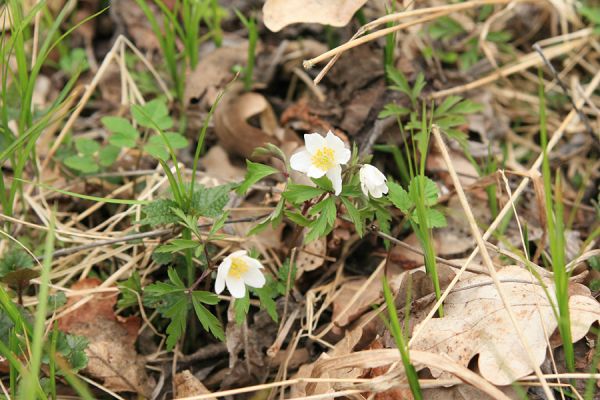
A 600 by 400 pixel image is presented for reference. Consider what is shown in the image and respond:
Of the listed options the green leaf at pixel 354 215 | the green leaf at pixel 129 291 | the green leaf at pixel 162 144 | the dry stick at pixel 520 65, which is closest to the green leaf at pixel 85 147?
the green leaf at pixel 162 144

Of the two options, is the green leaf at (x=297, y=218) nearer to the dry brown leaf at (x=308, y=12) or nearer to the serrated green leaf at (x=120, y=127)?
the dry brown leaf at (x=308, y=12)

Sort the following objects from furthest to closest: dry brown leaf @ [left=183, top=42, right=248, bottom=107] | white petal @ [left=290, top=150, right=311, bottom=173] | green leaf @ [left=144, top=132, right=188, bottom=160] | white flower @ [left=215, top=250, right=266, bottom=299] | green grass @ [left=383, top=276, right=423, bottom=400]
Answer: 1. dry brown leaf @ [left=183, top=42, right=248, bottom=107]
2. green leaf @ [left=144, top=132, right=188, bottom=160]
3. white petal @ [left=290, top=150, right=311, bottom=173]
4. white flower @ [left=215, top=250, right=266, bottom=299]
5. green grass @ [left=383, top=276, right=423, bottom=400]

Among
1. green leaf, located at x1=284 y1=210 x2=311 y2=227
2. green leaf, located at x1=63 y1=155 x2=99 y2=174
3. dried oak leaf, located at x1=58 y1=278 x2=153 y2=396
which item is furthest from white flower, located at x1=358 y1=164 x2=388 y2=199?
green leaf, located at x1=63 y1=155 x2=99 y2=174

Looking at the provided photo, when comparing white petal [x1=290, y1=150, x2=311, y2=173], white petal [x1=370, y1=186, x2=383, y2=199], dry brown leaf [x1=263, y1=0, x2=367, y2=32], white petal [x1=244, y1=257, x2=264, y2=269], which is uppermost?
dry brown leaf [x1=263, y1=0, x2=367, y2=32]

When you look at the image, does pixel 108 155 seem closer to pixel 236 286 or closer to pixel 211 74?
pixel 211 74

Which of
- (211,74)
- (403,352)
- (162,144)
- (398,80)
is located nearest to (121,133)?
(162,144)

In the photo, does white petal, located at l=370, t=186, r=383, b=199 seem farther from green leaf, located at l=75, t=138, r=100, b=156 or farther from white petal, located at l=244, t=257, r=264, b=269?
green leaf, located at l=75, t=138, r=100, b=156
